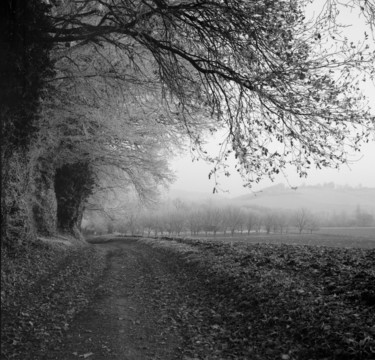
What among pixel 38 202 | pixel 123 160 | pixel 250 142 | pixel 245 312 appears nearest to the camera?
pixel 245 312

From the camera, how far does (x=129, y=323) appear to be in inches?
268

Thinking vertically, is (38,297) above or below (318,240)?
above

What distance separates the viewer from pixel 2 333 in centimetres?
561

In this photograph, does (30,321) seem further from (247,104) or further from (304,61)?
(304,61)

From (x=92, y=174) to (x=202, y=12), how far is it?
1812 centimetres

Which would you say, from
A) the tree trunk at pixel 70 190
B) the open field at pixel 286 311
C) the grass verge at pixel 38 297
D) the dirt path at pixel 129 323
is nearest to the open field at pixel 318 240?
the tree trunk at pixel 70 190

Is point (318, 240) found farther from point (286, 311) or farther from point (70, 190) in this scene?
point (286, 311)

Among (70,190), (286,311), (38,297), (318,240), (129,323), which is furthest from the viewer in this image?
(318,240)

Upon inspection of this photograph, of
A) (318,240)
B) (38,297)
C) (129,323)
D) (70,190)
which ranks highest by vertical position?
(70,190)

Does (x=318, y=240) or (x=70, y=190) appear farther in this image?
(x=318, y=240)

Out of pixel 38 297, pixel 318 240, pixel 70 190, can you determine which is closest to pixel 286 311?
pixel 38 297

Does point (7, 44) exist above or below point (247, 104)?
above

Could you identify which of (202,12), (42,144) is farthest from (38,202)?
(202,12)

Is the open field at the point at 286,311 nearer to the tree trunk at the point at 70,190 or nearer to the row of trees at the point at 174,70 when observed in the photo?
the row of trees at the point at 174,70
